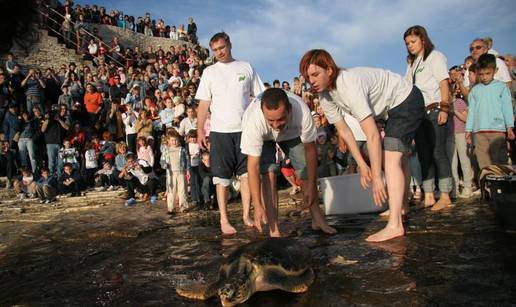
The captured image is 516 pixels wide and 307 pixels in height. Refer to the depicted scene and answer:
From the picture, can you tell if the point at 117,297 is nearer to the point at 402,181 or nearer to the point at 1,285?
the point at 1,285

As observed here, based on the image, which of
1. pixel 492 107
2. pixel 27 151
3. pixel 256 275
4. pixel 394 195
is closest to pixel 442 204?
pixel 492 107

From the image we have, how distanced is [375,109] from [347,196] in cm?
179

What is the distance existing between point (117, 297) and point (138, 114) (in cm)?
913

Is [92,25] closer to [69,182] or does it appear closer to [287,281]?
[69,182]

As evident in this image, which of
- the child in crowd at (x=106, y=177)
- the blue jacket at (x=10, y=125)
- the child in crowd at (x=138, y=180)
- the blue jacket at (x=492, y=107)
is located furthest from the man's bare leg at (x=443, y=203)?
the blue jacket at (x=10, y=125)

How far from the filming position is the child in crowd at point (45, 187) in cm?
975

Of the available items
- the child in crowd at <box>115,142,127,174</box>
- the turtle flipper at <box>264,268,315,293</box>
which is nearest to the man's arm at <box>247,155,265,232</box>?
the turtle flipper at <box>264,268,315,293</box>

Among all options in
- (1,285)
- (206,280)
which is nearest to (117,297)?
(206,280)

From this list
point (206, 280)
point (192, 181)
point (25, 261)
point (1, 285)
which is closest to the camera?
point (206, 280)

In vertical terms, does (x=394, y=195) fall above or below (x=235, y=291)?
above

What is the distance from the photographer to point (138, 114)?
11188 mm

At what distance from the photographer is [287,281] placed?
99.8 inches

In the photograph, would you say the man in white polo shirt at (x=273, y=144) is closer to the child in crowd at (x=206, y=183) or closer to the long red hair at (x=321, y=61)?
the long red hair at (x=321, y=61)

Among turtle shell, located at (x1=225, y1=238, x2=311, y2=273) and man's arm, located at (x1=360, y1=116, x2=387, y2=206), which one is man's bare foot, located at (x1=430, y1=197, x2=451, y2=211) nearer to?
man's arm, located at (x1=360, y1=116, x2=387, y2=206)
